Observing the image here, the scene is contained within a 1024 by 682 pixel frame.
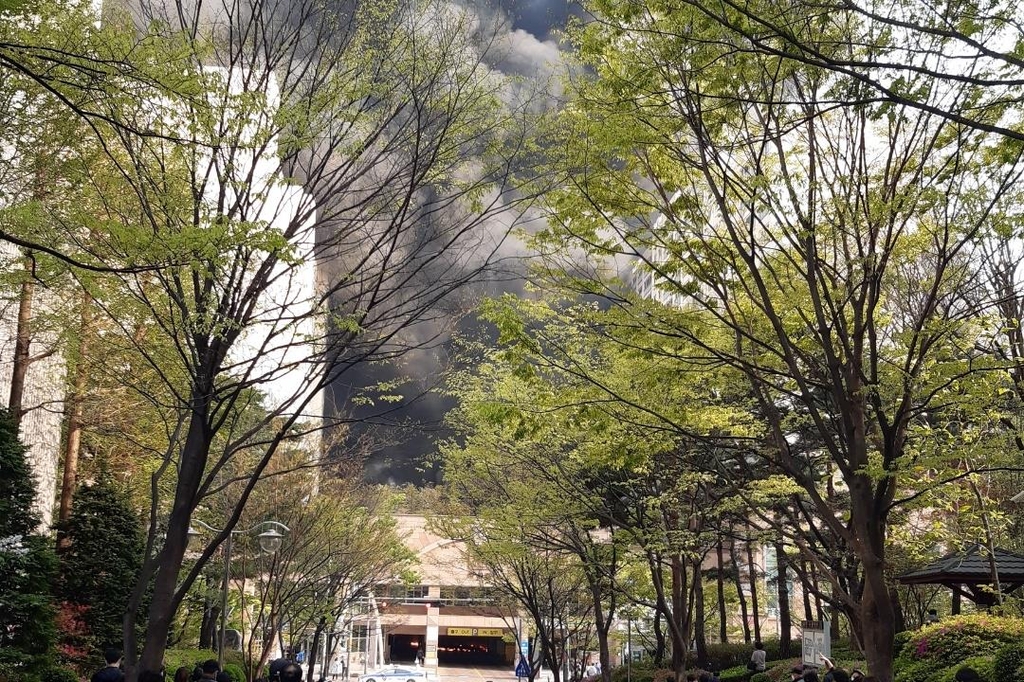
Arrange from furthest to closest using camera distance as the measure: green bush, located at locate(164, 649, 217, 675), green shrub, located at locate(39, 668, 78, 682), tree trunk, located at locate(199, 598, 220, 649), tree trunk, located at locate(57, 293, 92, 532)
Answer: tree trunk, located at locate(199, 598, 220, 649) → green bush, located at locate(164, 649, 217, 675) → tree trunk, located at locate(57, 293, 92, 532) → green shrub, located at locate(39, 668, 78, 682)

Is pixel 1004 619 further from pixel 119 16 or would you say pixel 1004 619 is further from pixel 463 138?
pixel 119 16

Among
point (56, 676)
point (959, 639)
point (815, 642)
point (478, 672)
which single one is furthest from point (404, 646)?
point (959, 639)

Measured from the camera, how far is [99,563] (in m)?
23.0

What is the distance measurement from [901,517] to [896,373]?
29.2 ft

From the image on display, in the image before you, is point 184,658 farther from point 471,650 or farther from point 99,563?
point 471,650

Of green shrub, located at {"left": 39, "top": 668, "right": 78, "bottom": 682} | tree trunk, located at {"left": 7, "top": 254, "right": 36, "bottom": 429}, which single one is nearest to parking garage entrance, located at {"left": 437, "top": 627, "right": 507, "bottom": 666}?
tree trunk, located at {"left": 7, "top": 254, "right": 36, "bottom": 429}

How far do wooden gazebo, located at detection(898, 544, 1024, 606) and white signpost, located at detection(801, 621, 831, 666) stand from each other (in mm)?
3183

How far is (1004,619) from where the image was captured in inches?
690

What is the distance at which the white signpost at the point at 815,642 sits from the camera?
17438 mm

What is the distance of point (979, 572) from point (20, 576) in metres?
18.4

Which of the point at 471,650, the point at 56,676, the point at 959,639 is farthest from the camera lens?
the point at 471,650

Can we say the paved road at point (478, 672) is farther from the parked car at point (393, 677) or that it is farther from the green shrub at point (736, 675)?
the green shrub at point (736, 675)

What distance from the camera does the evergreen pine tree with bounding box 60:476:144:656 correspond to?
22875mm

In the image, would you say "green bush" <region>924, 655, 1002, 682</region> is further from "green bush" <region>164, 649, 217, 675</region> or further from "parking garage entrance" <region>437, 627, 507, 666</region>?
"parking garage entrance" <region>437, 627, 507, 666</region>
